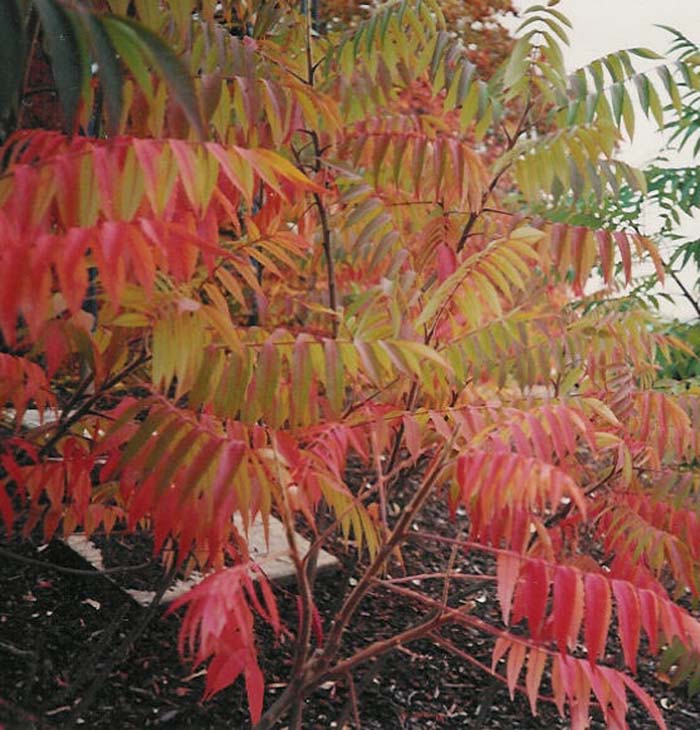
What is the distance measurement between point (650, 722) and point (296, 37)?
258 centimetres

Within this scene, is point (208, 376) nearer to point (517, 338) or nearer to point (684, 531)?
point (517, 338)

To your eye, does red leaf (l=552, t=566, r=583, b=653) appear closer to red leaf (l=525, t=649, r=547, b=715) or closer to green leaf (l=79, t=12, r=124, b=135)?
red leaf (l=525, t=649, r=547, b=715)

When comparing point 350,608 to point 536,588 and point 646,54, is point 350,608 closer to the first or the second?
point 536,588

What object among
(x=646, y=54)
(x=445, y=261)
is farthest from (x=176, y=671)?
(x=646, y=54)

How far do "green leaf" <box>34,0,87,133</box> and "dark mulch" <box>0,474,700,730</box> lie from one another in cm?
149

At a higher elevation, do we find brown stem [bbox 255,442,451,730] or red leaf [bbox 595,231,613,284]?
red leaf [bbox 595,231,613,284]

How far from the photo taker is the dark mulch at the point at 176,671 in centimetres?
257

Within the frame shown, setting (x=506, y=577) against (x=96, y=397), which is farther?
(x=96, y=397)

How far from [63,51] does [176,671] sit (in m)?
2.18

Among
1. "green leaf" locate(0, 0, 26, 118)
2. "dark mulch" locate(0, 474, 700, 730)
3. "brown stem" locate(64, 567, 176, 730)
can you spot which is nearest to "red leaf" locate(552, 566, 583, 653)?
"dark mulch" locate(0, 474, 700, 730)

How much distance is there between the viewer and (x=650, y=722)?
3.38 meters

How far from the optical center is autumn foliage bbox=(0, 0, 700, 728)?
131 centimetres

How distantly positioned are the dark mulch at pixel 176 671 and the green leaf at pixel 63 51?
1.49 m

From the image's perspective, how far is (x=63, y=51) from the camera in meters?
1.04
